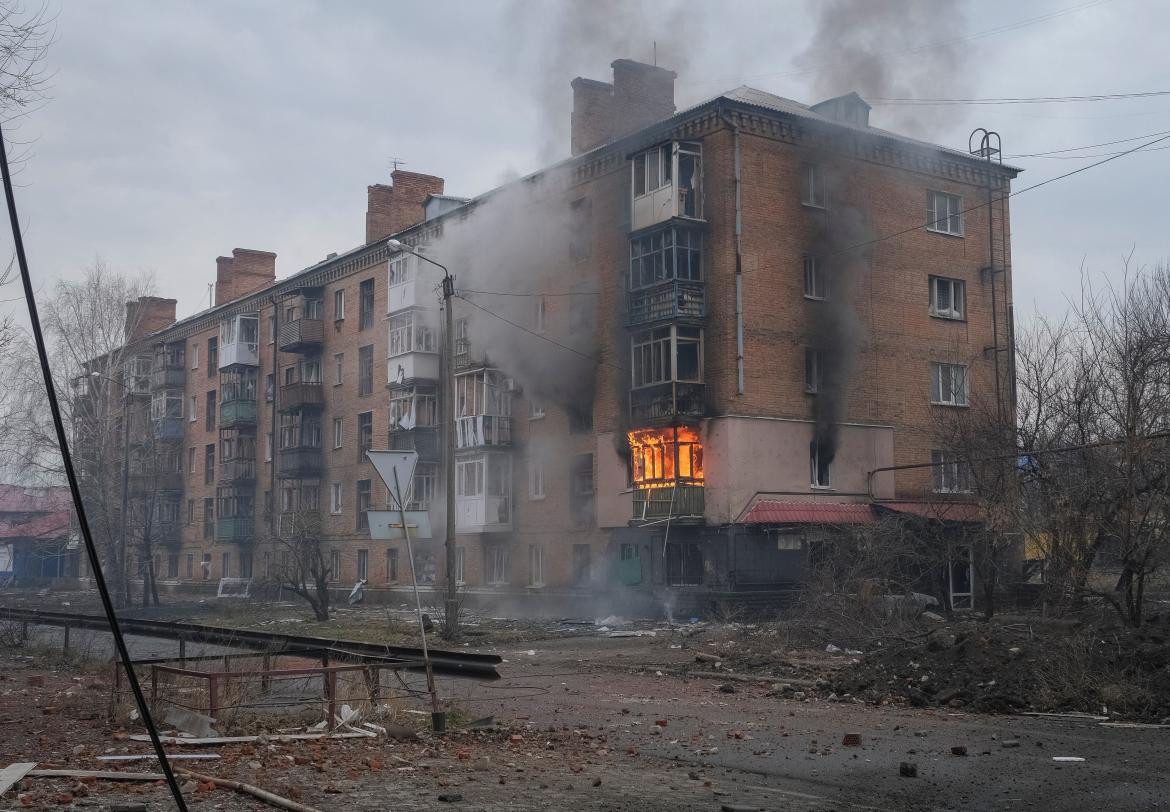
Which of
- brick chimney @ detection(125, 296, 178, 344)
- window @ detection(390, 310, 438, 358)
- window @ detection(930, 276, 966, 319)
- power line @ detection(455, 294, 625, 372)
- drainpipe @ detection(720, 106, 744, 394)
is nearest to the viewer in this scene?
drainpipe @ detection(720, 106, 744, 394)

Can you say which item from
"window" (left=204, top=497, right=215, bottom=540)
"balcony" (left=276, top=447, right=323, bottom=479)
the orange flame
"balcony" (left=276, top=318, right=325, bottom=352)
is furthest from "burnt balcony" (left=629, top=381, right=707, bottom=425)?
"window" (left=204, top=497, right=215, bottom=540)

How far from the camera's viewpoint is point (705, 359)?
31.8 metres

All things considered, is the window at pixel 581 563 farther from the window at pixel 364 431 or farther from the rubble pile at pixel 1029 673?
the rubble pile at pixel 1029 673

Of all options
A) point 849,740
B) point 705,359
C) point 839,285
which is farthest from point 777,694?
point 839,285

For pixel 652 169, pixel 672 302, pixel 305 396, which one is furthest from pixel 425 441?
pixel 652 169

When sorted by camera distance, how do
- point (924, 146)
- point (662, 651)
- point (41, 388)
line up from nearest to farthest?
point (662, 651), point (924, 146), point (41, 388)

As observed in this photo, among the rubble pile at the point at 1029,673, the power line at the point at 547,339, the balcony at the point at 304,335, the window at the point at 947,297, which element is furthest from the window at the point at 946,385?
the balcony at the point at 304,335

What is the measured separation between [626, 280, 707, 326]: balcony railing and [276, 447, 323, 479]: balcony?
21281 millimetres

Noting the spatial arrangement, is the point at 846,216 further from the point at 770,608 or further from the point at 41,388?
the point at 41,388

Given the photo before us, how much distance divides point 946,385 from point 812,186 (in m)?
7.26

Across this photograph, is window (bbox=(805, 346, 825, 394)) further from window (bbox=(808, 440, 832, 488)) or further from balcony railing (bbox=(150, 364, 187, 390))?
balcony railing (bbox=(150, 364, 187, 390))

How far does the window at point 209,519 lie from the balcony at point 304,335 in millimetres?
11864

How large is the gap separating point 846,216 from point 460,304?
44.3ft

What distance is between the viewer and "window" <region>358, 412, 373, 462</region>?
46.3m
